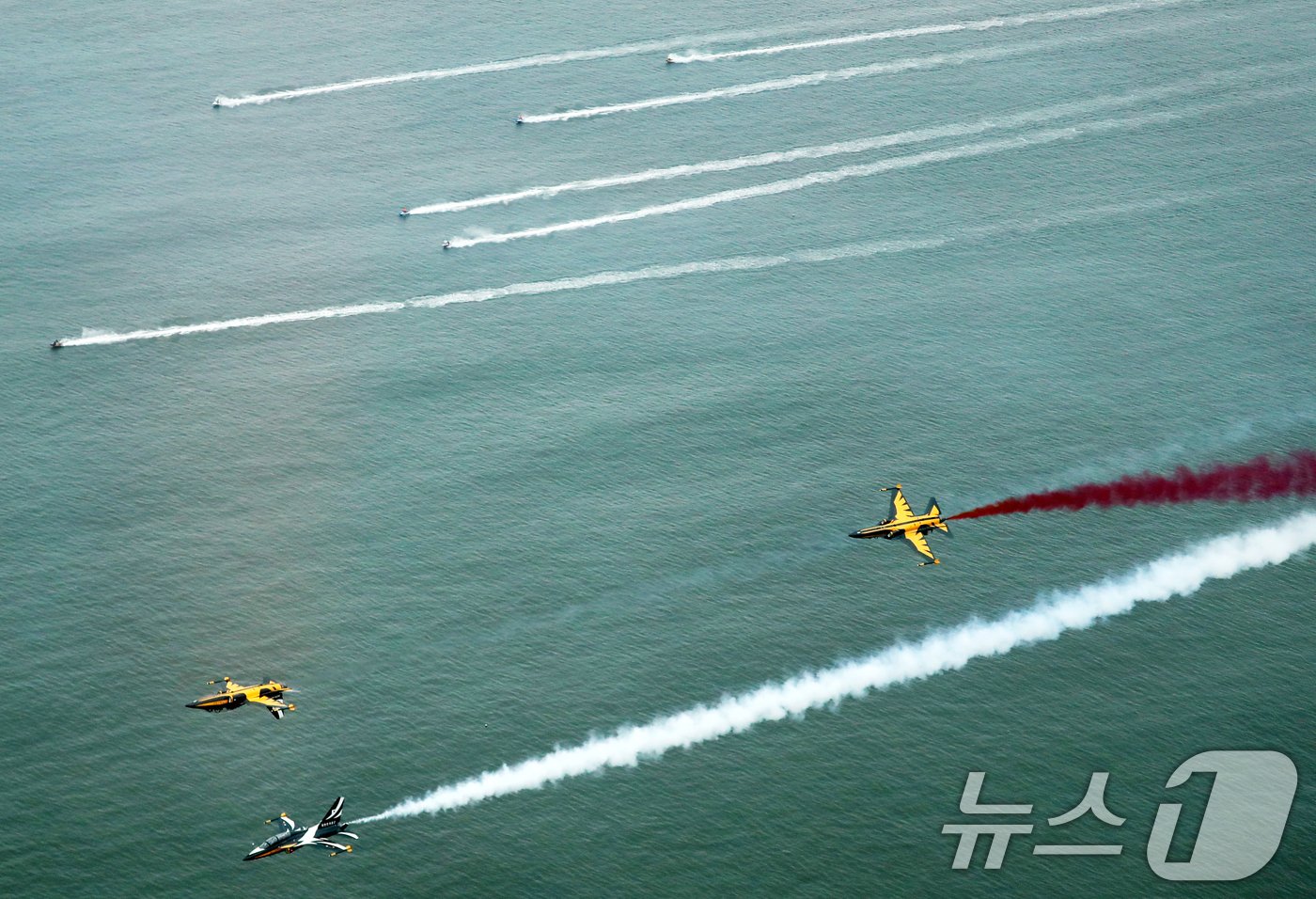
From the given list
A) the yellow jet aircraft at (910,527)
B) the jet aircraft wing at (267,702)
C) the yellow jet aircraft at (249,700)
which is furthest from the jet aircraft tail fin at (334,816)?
the yellow jet aircraft at (910,527)

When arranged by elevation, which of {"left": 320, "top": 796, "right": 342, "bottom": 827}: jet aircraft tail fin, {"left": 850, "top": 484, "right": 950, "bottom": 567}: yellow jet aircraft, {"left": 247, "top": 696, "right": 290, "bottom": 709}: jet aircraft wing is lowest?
{"left": 320, "top": 796, "right": 342, "bottom": 827}: jet aircraft tail fin

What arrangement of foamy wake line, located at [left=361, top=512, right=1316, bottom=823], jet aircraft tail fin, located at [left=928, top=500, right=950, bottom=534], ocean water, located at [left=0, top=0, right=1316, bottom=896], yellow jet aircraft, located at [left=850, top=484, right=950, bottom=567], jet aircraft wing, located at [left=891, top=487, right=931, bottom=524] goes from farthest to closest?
1. jet aircraft wing, located at [left=891, top=487, right=931, bottom=524]
2. jet aircraft tail fin, located at [left=928, top=500, right=950, bottom=534]
3. yellow jet aircraft, located at [left=850, top=484, right=950, bottom=567]
4. foamy wake line, located at [left=361, top=512, right=1316, bottom=823]
5. ocean water, located at [left=0, top=0, right=1316, bottom=896]

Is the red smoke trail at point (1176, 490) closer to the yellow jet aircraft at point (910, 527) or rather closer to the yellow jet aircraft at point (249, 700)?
the yellow jet aircraft at point (910, 527)

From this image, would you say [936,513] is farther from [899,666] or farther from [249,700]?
[249,700]

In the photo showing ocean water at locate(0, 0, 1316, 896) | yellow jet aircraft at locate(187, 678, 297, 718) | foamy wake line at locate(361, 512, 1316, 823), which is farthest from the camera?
yellow jet aircraft at locate(187, 678, 297, 718)

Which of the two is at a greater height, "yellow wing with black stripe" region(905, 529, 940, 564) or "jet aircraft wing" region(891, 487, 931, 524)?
"jet aircraft wing" region(891, 487, 931, 524)

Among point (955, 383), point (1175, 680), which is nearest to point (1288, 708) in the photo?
point (1175, 680)

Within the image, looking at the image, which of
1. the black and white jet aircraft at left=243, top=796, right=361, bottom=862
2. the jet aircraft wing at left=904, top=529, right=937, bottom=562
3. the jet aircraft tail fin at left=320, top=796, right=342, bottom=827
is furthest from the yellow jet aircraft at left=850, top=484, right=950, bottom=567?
the black and white jet aircraft at left=243, top=796, right=361, bottom=862

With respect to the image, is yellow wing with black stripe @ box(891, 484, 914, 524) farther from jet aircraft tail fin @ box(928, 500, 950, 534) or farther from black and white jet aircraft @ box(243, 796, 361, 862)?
black and white jet aircraft @ box(243, 796, 361, 862)

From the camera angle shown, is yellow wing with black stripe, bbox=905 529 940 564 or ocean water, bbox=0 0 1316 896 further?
yellow wing with black stripe, bbox=905 529 940 564
